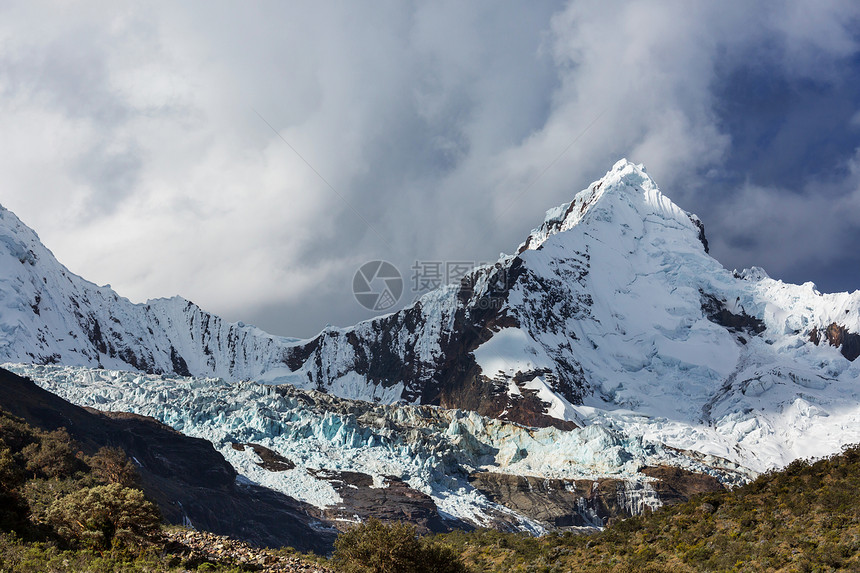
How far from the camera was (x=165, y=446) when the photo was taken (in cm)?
10806

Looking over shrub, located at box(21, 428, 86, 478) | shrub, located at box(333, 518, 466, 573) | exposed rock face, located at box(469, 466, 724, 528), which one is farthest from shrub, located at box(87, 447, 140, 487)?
exposed rock face, located at box(469, 466, 724, 528)

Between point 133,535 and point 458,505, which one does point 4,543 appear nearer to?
point 133,535

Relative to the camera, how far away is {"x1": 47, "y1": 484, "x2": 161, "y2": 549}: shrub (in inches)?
1100

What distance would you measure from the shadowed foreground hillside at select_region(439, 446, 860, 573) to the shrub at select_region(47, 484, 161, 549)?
1715 centimetres

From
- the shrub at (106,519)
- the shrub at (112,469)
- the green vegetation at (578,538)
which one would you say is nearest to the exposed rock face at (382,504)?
the shrub at (112,469)

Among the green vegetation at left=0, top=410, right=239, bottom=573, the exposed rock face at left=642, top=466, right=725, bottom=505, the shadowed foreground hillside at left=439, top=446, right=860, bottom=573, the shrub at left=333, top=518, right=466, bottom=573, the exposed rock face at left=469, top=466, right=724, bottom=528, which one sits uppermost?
the exposed rock face at left=642, top=466, right=725, bottom=505

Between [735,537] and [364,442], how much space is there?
396 feet

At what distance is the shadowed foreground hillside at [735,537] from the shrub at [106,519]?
56.3ft

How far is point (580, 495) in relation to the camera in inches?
5689

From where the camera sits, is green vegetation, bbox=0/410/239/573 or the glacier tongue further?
the glacier tongue

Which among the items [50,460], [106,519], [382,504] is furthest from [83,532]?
[382,504]

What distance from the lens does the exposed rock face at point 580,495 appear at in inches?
5443

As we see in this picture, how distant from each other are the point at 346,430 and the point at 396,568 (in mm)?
119949

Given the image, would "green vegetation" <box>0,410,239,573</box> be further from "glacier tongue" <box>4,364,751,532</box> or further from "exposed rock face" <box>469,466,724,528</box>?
"exposed rock face" <box>469,466,724,528</box>
